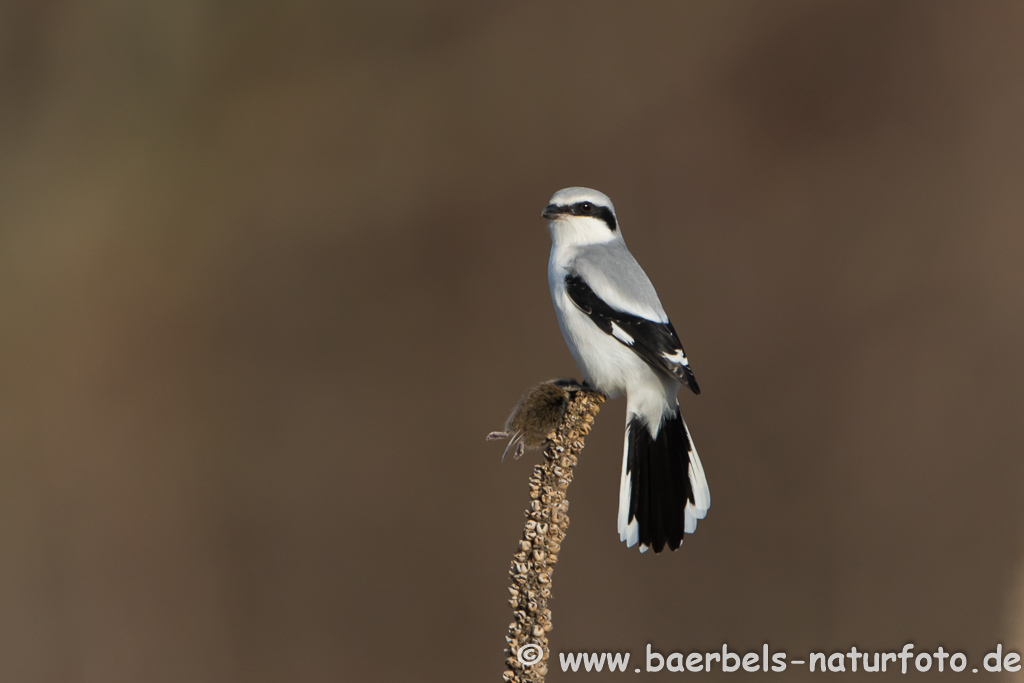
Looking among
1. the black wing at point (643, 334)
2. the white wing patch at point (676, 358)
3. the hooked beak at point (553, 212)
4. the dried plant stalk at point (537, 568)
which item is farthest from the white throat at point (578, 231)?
the dried plant stalk at point (537, 568)

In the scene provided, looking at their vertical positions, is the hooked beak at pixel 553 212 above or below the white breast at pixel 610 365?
above

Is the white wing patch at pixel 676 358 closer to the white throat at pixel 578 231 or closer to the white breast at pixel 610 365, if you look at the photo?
the white breast at pixel 610 365

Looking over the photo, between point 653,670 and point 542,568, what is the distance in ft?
5.52

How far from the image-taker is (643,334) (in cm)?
206

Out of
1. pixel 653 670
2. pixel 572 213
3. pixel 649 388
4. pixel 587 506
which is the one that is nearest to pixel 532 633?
pixel 649 388

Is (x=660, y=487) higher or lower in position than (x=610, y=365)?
lower

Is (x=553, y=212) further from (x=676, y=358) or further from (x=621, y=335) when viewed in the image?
(x=676, y=358)

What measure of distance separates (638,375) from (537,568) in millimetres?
1062

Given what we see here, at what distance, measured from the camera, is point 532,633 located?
3.59 feet

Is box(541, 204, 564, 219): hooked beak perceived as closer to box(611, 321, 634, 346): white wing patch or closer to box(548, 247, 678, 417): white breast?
box(548, 247, 678, 417): white breast

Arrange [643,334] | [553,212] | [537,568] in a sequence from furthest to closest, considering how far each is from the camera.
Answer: [553,212]
[643,334]
[537,568]

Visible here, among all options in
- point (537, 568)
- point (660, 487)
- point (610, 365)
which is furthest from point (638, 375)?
point (537, 568)

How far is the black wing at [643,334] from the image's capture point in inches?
79.3

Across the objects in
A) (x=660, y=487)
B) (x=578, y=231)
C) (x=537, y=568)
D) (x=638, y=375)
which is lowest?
(x=537, y=568)
